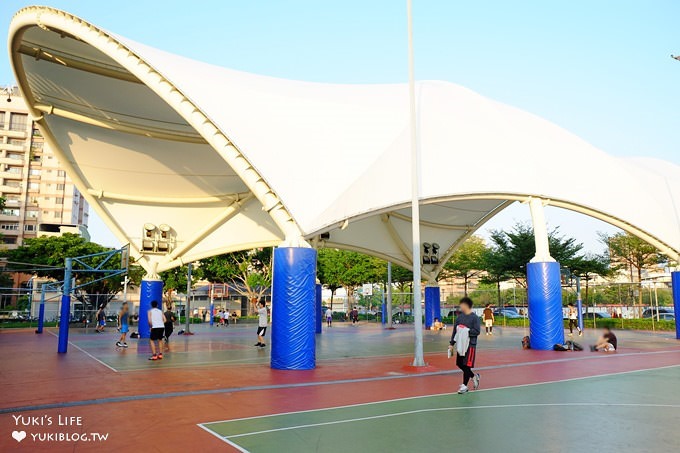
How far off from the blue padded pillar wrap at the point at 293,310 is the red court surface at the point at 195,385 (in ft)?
1.63

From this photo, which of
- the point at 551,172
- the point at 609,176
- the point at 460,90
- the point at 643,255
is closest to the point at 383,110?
the point at 460,90

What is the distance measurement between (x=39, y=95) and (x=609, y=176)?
24.4 meters

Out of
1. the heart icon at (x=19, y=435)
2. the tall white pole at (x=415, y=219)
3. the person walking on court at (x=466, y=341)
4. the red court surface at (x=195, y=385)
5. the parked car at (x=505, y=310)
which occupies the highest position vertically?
the tall white pole at (x=415, y=219)

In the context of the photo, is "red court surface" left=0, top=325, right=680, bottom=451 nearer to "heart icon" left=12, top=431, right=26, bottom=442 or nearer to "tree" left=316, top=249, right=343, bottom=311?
"heart icon" left=12, top=431, right=26, bottom=442

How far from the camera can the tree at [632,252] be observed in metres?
44.9

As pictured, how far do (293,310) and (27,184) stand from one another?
84906 mm

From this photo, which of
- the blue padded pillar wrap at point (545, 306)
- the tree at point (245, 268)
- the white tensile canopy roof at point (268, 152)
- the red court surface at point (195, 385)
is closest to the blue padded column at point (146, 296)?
the white tensile canopy roof at point (268, 152)

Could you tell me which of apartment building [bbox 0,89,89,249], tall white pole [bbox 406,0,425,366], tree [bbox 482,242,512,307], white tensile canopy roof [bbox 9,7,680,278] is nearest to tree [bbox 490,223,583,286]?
tree [bbox 482,242,512,307]

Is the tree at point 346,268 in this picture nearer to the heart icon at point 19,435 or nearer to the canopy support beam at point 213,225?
the canopy support beam at point 213,225

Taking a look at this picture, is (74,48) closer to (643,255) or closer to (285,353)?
(285,353)

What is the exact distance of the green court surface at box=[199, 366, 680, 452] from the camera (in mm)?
6102

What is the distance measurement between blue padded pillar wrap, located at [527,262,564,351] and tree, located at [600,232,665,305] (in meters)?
30.3

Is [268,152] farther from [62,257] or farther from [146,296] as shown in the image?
[62,257]

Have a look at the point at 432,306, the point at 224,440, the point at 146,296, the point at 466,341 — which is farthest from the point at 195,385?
the point at 432,306
